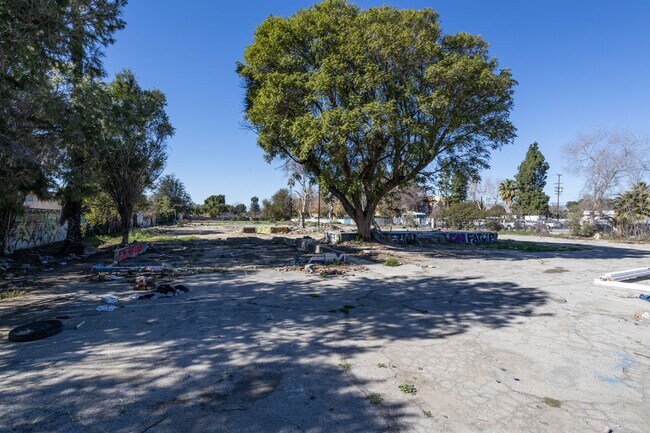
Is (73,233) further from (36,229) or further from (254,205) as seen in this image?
(254,205)

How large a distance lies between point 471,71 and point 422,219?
1937 inches

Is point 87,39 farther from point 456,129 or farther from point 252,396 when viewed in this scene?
point 456,129

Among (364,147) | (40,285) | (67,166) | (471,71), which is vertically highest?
(471,71)

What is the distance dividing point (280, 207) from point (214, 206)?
30012 millimetres

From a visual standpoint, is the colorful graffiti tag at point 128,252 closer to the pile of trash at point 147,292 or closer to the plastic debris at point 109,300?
the pile of trash at point 147,292

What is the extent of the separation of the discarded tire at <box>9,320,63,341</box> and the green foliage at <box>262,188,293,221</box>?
6407 centimetres

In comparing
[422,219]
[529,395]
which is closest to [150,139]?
[529,395]

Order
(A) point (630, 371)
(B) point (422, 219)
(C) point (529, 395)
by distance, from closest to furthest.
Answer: (C) point (529, 395) → (A) point (630, 371) → (B) point (422, 219)

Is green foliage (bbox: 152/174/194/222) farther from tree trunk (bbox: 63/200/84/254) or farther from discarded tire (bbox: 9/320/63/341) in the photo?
discarded tire (bbox: 9/320/63/341)

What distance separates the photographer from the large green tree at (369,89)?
52.2 feet

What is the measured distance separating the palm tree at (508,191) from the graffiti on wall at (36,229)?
217ft

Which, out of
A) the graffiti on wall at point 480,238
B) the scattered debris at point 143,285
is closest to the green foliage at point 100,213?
the scattered debris at point 143,285

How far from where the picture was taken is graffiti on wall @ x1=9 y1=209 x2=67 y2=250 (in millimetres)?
17453

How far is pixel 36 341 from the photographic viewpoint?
5.06 m
